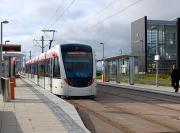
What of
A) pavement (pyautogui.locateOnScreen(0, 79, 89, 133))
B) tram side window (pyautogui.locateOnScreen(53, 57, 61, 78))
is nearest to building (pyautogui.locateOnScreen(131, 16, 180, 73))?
tram side window (pyautogui.locateOnScreen(53, 57, 61, 78))

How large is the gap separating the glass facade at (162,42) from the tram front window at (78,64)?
231 feet

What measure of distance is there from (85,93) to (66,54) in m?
2.39

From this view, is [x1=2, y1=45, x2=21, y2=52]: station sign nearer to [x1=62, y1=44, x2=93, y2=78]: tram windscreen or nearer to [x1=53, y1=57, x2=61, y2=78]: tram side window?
[x1=53, y1=57, x2=61, y2=78]: tram side window

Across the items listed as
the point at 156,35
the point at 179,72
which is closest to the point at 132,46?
the point at 156,35

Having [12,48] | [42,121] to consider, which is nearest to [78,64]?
[12,48]

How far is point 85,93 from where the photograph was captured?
2691 cm

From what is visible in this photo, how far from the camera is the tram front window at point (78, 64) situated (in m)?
26.8

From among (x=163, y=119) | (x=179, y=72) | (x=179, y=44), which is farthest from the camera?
(x=179, y=44)

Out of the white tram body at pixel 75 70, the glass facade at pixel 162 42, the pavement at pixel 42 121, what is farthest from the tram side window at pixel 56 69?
the glass facade at pixel 162 42

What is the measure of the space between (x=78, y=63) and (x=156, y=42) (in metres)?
74.3

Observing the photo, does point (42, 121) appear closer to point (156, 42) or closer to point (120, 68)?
point (120, 68)

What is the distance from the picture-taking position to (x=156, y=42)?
99.9 m

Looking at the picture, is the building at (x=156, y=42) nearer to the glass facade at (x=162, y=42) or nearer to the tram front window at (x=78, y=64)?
the glass facade at (x=162, y=42)

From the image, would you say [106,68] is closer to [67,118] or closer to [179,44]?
[179,44]
